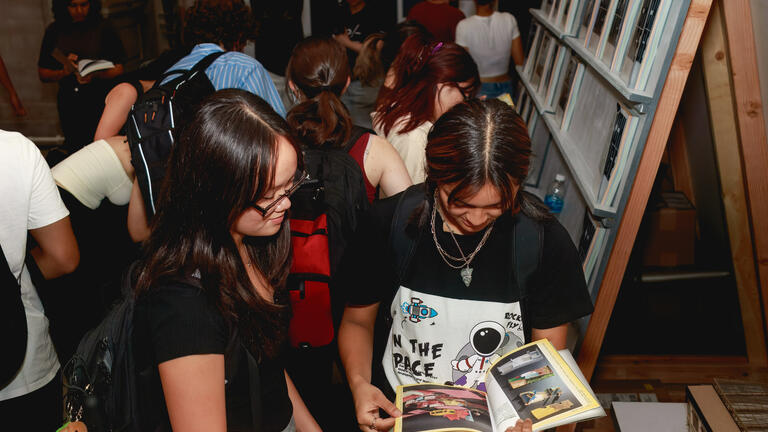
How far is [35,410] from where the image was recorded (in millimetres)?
1696

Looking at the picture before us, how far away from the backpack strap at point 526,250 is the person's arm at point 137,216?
4.67 feet

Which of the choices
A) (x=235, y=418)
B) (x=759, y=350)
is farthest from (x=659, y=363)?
(x=235, y=418)

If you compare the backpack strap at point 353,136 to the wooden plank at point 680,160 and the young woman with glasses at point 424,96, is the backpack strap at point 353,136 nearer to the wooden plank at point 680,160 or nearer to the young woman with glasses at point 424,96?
the young woman with glasses at point 424,96

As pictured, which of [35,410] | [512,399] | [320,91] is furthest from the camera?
[320,91]

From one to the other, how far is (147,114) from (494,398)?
5.18 ft

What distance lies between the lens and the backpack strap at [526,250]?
1.46m

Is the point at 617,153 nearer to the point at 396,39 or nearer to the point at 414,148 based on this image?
the point at 414,148

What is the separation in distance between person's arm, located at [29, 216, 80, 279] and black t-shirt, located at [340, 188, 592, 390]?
0.89 metres

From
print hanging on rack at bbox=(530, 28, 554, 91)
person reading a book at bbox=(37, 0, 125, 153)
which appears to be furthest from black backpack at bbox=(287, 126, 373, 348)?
print hanging on rack at bbox=(530, 28, 554, 91)

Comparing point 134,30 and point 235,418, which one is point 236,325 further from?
point 134,30

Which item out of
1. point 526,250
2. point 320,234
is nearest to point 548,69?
point 320,234

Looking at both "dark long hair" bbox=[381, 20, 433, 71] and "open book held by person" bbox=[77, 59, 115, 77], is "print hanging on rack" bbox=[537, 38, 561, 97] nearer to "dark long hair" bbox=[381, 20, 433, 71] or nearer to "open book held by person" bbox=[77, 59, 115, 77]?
"dark long hair" bbox=[381, 20, 433, 71]

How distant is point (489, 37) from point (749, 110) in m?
2.70

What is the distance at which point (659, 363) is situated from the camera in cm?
302
